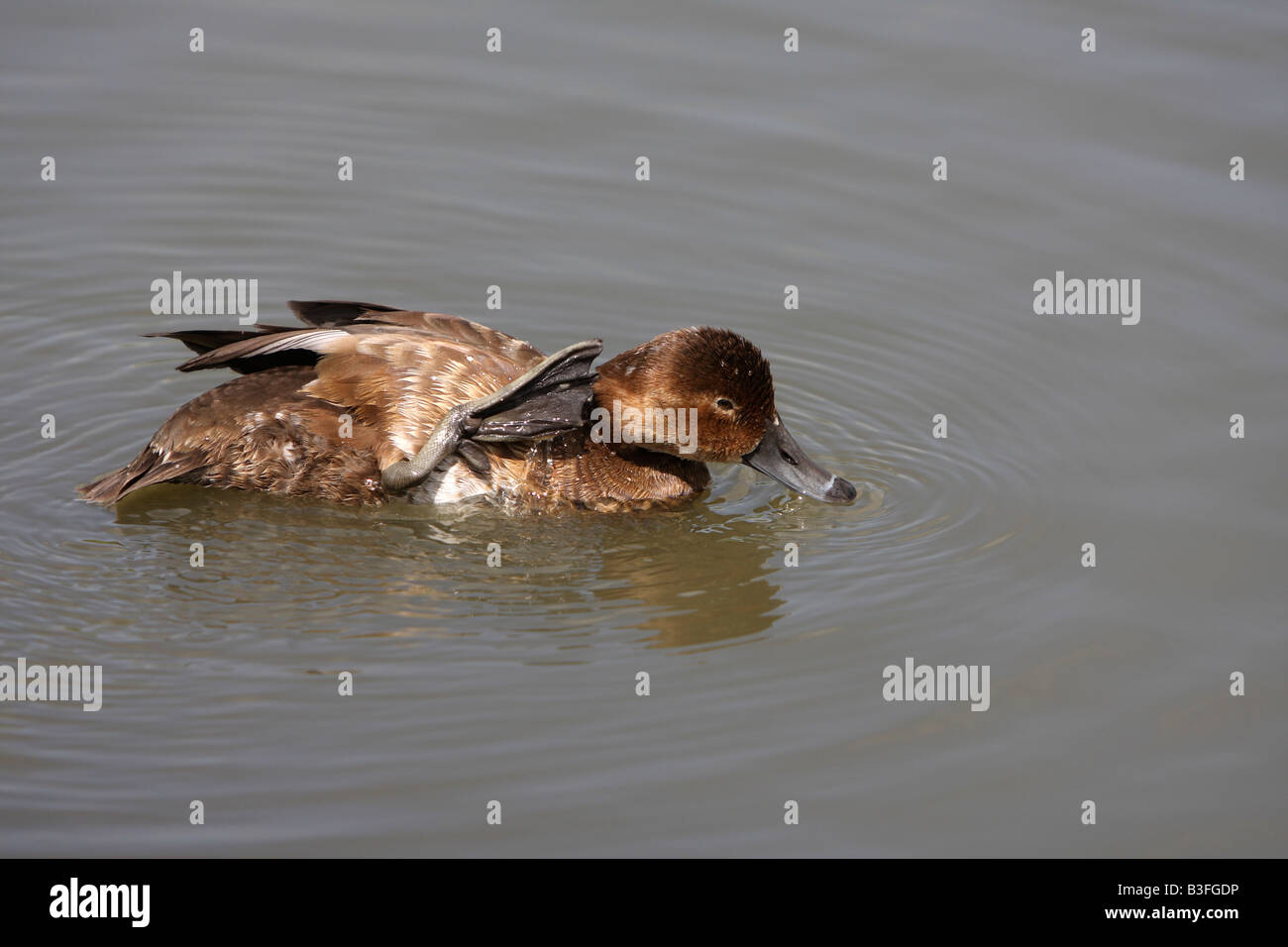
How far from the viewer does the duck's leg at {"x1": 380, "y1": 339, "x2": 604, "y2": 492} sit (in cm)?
705

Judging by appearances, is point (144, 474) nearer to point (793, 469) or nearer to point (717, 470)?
point (717, 470)

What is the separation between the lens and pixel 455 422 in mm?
7070

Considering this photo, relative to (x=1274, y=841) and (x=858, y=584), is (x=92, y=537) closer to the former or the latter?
(x=858, y=584)

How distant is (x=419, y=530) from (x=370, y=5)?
5.14 metres

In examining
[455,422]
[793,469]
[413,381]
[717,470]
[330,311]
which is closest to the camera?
[455,422]

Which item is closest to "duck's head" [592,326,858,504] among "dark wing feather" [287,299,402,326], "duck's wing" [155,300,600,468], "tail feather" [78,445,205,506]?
"duck's wing" [155,300,600,468]

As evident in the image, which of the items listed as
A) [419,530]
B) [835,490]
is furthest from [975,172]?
[419,530]

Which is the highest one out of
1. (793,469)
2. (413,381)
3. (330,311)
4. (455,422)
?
(330,311)

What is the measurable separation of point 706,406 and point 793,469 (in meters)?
0.52

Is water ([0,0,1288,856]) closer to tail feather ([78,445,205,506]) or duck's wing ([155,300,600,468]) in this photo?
tail feather ([78,445,205,506])

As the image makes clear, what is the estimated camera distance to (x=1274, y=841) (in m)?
5.58

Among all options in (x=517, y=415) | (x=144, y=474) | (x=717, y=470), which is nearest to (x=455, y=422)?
(x=517, y=415)

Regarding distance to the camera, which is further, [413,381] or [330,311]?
[330,311]

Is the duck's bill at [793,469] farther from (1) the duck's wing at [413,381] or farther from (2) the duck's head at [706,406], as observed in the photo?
(1) the duck's wing at [413,381]
